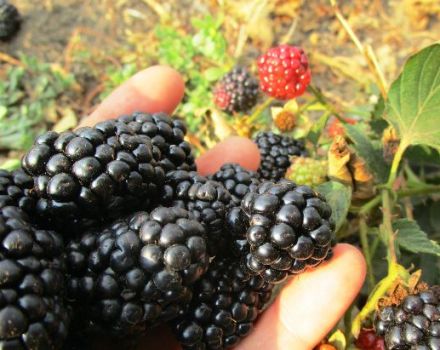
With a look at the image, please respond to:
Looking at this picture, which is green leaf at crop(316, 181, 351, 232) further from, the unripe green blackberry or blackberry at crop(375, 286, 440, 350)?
blackberry at crop(375, 286, 440, 350)

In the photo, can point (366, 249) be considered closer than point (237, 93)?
Yes

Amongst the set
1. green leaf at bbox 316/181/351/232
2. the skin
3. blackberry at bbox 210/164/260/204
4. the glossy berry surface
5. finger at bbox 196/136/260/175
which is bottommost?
the skin

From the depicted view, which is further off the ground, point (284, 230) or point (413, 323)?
point (284, 230)

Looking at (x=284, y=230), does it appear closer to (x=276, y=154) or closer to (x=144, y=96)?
(x=276, y=154)

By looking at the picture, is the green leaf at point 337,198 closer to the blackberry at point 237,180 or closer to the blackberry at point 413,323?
the blackberry at point 237,180

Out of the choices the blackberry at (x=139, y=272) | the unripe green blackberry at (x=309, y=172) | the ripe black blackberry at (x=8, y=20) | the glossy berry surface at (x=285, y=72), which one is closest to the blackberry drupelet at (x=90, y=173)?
the blackberry at (x=139, y=272)

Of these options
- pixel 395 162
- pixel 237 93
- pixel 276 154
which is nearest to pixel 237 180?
pixel 276 154

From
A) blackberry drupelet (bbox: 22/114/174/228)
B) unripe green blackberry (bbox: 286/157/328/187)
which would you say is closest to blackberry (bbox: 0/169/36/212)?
blackberry drupelet (bbox: 22/114/174/228)

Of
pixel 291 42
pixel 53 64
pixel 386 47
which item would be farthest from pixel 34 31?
pixel 386 47
